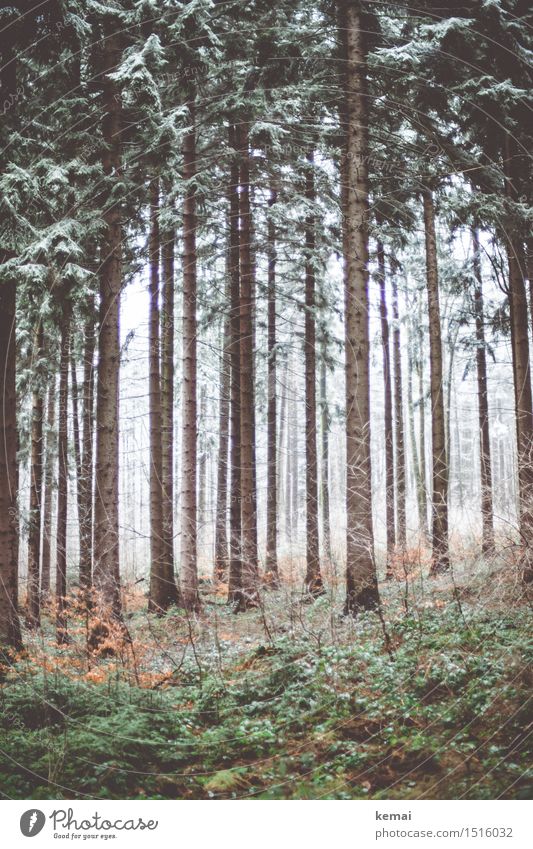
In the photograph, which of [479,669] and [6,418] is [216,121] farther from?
[479,669]

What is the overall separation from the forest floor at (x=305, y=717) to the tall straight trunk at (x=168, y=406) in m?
6.13

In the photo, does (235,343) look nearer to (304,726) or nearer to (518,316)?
(518,316)

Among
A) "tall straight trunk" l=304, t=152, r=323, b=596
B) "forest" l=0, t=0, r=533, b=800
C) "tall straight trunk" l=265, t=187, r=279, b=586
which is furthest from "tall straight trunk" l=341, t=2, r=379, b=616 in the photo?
"tall straight trunk" l=265, t=187, r=279, b=586

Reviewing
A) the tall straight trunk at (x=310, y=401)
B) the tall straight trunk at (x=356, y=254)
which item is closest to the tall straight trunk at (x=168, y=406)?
the tall straight trunk at (x=310, y=401)

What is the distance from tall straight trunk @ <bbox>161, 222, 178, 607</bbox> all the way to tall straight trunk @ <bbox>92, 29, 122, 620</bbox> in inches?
134

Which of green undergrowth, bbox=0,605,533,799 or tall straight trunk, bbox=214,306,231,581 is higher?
tall straight trunk, bbox=214,306,231,581

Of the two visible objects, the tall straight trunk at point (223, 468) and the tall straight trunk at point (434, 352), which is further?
the tall straight trunk at point (223, 468)

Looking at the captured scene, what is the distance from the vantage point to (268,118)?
12.3m

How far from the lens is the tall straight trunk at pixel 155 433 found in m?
13.8

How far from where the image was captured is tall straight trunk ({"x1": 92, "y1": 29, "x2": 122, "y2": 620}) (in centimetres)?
1033

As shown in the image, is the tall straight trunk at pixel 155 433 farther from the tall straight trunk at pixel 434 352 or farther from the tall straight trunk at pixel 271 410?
the tall straight trunk at pixel 434 352

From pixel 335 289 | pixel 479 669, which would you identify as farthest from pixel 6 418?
pixel 335 289

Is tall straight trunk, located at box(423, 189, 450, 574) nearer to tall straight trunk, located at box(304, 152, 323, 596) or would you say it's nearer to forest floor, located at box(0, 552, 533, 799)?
tall straight trunk, located at box(304, 152, 323, 596)

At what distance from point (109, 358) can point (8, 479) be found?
3.16 m
